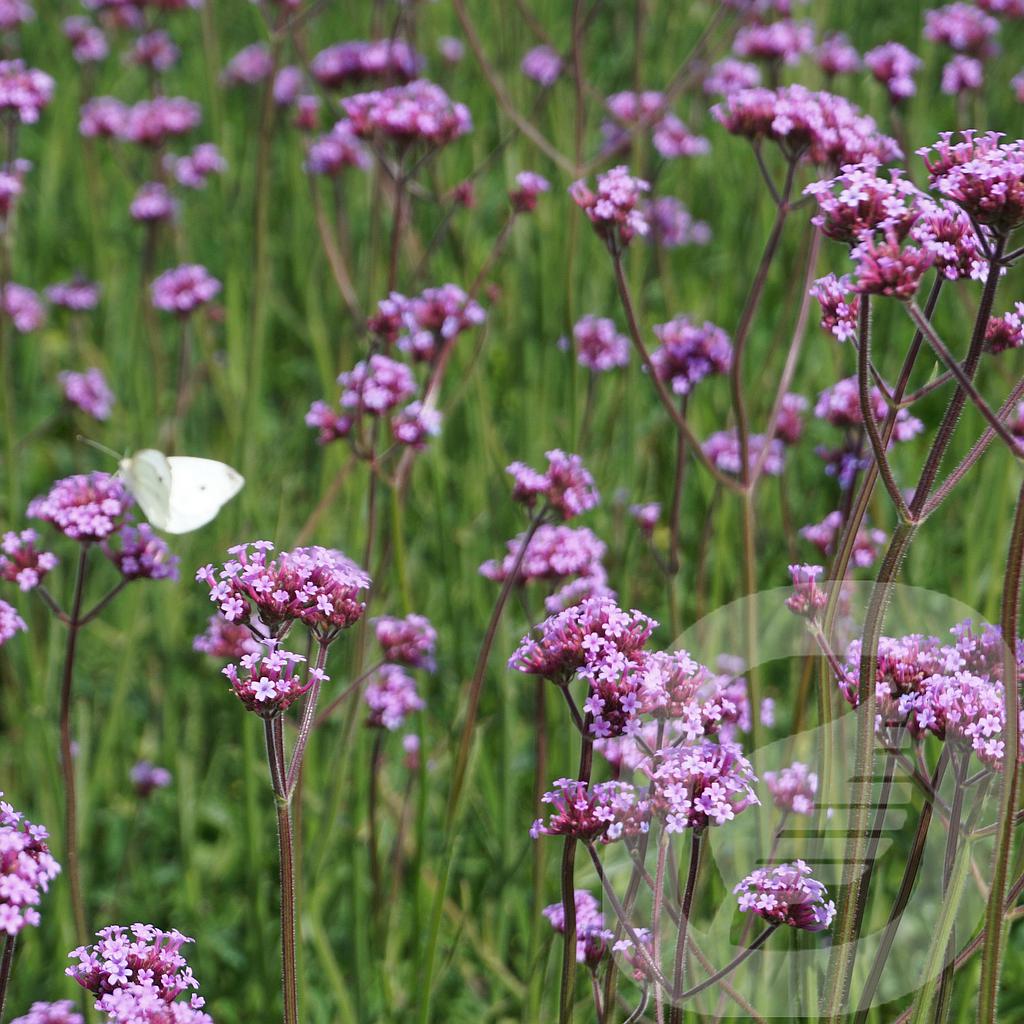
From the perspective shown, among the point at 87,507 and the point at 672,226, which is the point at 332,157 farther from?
the point at 87,507

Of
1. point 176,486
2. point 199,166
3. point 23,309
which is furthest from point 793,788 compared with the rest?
point 199,166

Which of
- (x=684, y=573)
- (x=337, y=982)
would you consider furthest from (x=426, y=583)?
(x=337, y=982)

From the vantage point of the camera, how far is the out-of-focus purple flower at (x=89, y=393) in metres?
4.57

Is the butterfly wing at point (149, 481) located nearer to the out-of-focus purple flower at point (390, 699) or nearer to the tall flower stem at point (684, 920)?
the out-of-focus purple flower at point (390, 699)

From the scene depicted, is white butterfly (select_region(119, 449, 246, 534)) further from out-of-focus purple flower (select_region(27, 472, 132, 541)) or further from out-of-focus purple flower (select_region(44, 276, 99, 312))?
out-of-focus purple flower (select_region(44, 276, 99, 312))

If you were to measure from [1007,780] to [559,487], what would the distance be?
1266 mm

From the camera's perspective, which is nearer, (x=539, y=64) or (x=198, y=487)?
(x=198, y=487)

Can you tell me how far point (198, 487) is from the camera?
118 inches

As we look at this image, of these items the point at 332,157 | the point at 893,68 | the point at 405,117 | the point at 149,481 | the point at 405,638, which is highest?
the point at 332,157

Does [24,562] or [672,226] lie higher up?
[672,226]

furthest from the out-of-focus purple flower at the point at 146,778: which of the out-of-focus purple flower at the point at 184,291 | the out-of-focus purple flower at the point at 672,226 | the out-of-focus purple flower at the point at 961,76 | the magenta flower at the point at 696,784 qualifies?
the out-of-focus purple flower at the point at 961,76

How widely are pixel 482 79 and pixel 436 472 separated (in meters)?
3.38

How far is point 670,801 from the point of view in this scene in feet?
5.74

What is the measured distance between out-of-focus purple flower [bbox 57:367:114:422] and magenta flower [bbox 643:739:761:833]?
3.29 metres
